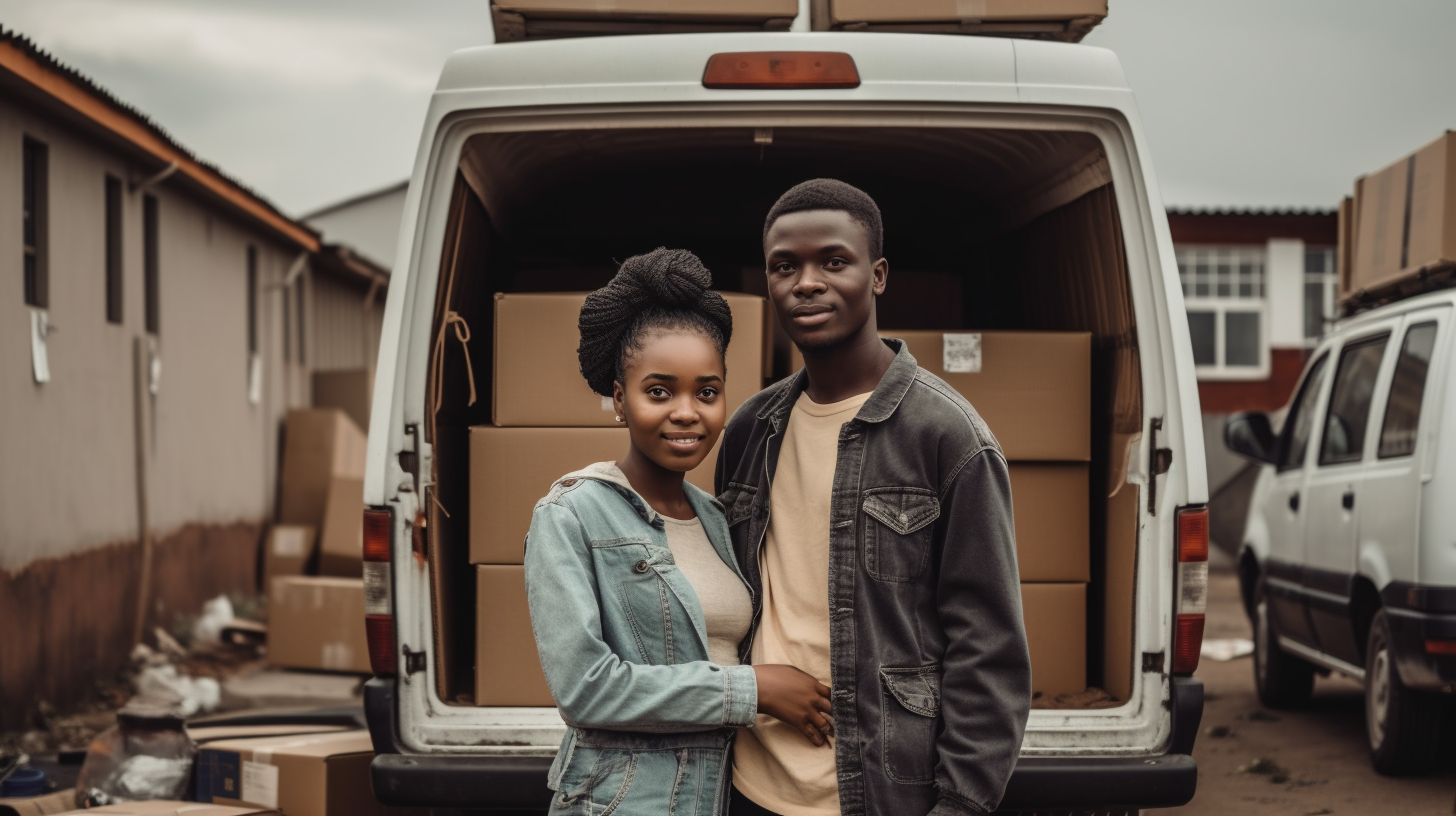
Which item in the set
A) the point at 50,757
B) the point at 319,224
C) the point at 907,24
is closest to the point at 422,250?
the point at 907,24

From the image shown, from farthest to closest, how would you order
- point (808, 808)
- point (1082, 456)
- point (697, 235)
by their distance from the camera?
point (697, 235), point (1082, 456), point (808, 808)

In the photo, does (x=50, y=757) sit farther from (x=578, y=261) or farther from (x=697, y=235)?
(x=697, y=235)

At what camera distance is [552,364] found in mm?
3420

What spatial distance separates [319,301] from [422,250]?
12496 millimetres

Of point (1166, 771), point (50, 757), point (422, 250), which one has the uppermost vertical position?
point (422, 250)

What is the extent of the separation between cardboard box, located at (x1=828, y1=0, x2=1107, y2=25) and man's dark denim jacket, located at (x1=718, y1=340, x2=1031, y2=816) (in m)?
1.36

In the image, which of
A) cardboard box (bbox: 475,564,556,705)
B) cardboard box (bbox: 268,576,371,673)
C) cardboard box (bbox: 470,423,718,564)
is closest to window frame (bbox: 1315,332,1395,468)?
cardboard box (bbox: 470,423,718,564)

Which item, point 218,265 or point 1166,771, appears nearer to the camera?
point 1166,771

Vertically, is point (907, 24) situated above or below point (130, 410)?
above

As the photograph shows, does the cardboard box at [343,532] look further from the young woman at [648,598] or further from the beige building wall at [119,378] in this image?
the young woman at [648,598]

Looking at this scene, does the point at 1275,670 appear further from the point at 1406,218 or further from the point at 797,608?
the point at 797,608

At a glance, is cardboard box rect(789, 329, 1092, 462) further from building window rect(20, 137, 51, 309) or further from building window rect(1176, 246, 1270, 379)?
building window rect(1176, 246, 1270, 379)

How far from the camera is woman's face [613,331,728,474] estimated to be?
2041 mm

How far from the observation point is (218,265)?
11.3 m
